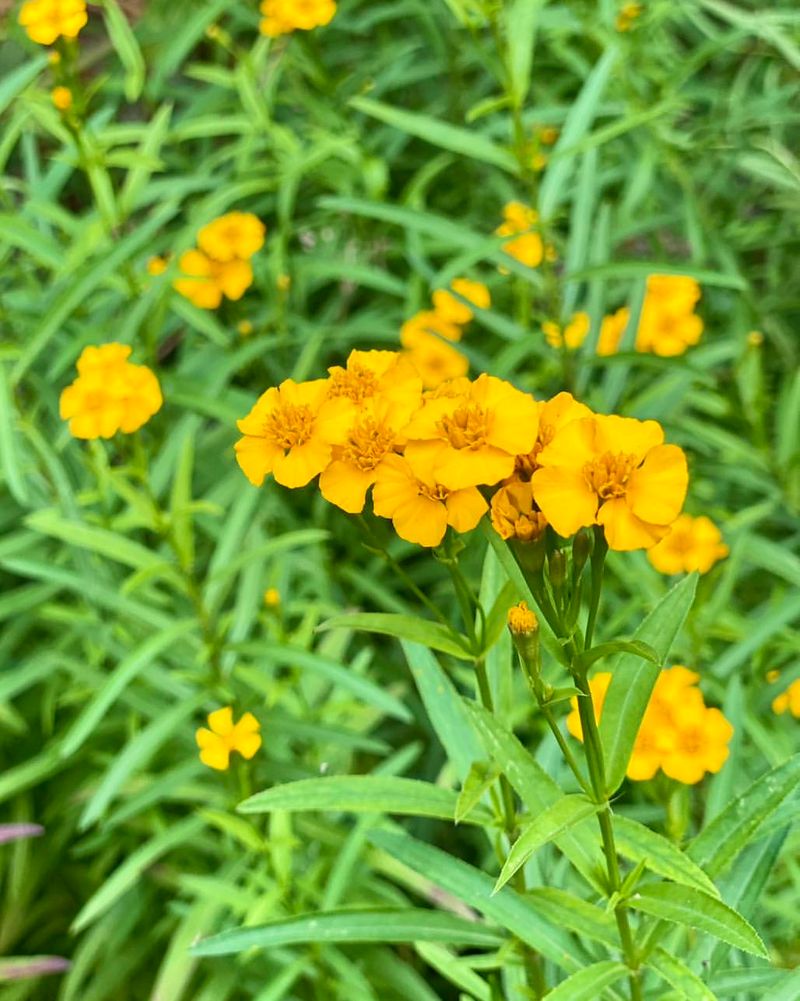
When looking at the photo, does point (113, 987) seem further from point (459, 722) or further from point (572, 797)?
point (572, 797)

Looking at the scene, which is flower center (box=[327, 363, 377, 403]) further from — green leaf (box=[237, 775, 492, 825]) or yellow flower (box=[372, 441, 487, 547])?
green leaf (box=[237, 775, 492, 825])

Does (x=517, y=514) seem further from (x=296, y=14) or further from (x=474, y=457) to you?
(x=296, y=14)

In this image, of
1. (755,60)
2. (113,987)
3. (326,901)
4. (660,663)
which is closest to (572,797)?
(660,663)

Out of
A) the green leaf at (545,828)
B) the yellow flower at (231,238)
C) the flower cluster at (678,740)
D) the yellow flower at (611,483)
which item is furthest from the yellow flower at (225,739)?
the yellow flower at (231,238)

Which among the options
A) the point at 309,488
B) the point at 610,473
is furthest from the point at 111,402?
the point at 610,473

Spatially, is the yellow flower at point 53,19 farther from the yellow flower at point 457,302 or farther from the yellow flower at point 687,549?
the yellow flower at point 687,549

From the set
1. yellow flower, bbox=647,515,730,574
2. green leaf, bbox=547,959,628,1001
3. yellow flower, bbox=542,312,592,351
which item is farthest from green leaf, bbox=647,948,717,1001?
yellow flower, bbox=542,312,592,351
